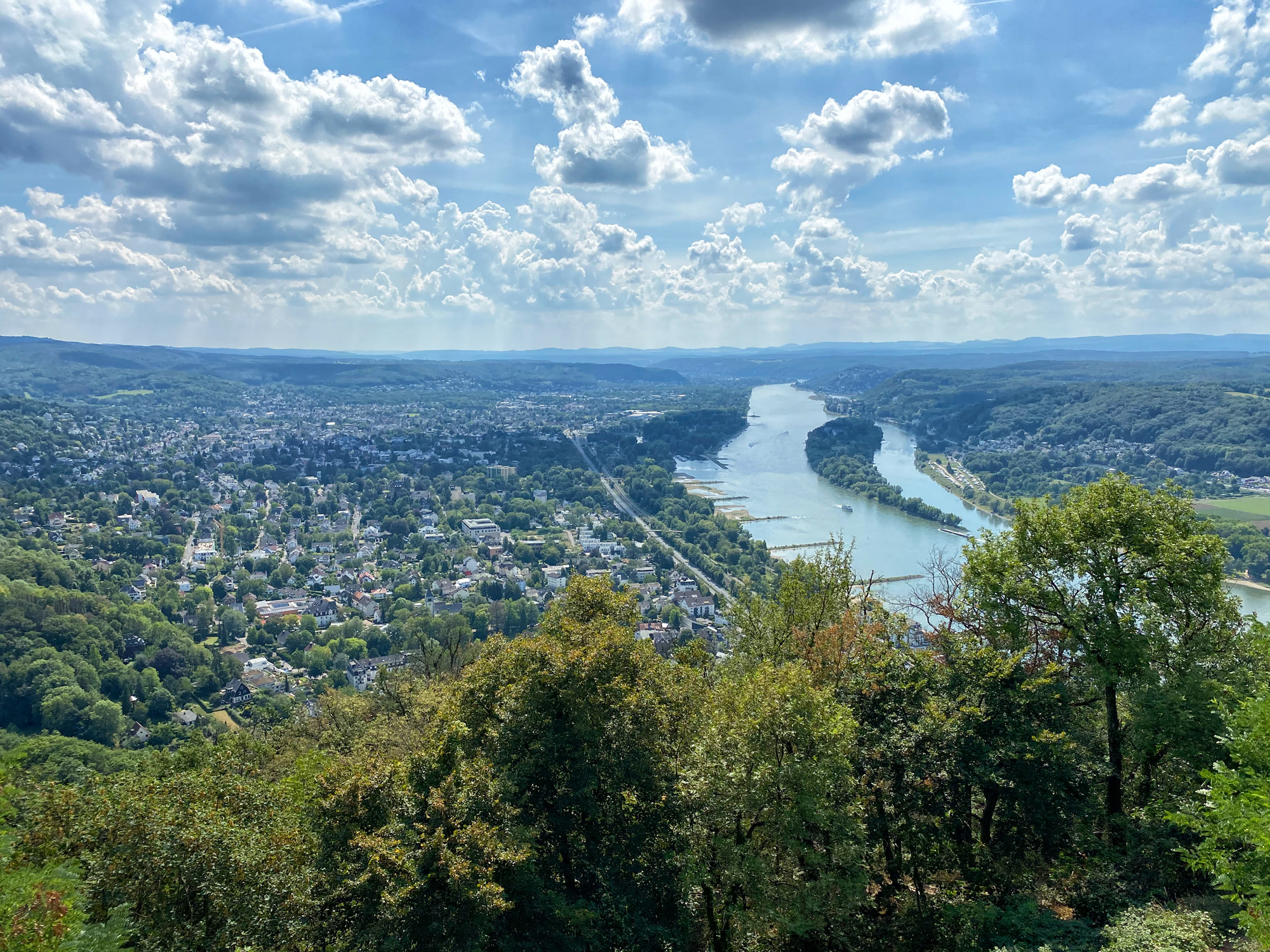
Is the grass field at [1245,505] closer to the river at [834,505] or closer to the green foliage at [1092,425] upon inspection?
the green foliage at [1092,425]

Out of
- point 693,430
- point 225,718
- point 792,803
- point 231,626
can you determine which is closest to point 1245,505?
point 693,430

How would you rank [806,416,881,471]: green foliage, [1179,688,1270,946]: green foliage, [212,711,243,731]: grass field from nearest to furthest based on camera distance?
[1179,688,1270,946]: green foliage → [212,711,243,731]: grass field → [806,416,881,471]: green foliage

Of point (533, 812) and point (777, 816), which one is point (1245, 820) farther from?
point (533, 812)

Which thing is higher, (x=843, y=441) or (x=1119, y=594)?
(x=1119, y=594)

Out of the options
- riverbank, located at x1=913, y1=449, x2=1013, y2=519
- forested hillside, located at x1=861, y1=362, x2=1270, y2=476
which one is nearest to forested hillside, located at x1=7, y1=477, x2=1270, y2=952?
riverbank, located at x1=913, y1=449, x2=1013, y2=519

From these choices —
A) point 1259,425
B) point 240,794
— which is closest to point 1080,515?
point 240,794

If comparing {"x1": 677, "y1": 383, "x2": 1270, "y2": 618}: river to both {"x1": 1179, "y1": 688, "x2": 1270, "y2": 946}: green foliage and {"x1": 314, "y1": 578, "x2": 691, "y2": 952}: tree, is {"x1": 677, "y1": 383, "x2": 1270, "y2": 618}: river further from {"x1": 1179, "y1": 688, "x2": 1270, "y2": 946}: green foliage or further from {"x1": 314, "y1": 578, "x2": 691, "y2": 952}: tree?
{"x1": 1179, "y1": 688, "x2": 1270, "y2": 946}: green foliage

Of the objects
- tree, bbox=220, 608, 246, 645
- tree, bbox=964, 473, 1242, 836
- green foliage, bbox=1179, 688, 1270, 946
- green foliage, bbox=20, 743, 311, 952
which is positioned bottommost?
tree, bbox=220, 608, 246, 645
